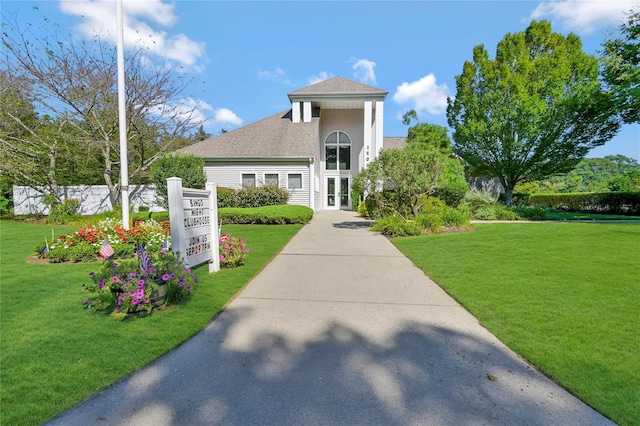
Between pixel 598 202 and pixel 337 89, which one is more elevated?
pixel 337 89

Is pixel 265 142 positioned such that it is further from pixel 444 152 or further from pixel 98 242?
pixel 98 242

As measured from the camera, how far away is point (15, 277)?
5.24 metres

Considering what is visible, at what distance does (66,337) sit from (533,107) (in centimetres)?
2080

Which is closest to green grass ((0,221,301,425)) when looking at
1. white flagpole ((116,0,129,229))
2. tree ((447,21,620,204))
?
white flagpole ((116,0,129,229))

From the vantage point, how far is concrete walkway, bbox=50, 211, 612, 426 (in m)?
2.03

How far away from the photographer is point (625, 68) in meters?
13.5

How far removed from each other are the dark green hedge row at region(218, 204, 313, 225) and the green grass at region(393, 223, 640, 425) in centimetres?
627

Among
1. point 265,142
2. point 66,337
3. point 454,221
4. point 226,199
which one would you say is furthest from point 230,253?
point 265,142

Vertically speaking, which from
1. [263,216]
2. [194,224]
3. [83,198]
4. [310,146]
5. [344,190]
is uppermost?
[310,146]

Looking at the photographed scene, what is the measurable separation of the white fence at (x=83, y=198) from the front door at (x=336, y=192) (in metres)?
11.2

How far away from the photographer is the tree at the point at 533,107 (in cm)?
1644

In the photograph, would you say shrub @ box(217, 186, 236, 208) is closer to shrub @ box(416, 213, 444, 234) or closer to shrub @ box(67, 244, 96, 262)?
shrub @ box(67, 244, 96, 262)

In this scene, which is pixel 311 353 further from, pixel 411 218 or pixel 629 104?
pixel 629 104

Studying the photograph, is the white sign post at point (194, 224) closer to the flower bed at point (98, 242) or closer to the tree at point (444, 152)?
the flower bed at point (98, 242)
